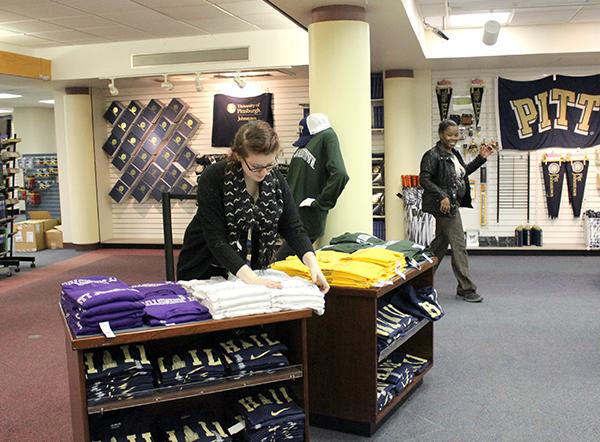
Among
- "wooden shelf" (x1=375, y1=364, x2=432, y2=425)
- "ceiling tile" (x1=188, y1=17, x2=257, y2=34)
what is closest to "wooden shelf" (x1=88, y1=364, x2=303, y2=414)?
"wooden shelf" (x1=375, y1=364, x2=432, y2=425)

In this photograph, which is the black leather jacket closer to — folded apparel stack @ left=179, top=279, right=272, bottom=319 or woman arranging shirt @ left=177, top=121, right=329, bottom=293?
woman arranging shirt @ left=177, top=121, right=329, bottom=293

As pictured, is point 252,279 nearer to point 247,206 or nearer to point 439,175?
point 247,206

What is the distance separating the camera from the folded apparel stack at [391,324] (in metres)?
3.46

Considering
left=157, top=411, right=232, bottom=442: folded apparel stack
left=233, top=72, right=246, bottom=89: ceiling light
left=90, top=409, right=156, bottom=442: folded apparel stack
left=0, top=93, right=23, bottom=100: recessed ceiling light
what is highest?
left=0, top=93, right=23, bottom=100: recessed ceiling light

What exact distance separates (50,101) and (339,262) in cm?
1290

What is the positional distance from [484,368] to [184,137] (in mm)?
7660

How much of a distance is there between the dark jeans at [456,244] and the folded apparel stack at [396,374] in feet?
8.11

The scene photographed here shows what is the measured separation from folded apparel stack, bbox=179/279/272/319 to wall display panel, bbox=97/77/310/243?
296 inches

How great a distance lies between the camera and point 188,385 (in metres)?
2.59

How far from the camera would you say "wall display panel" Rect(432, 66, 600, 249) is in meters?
9.51

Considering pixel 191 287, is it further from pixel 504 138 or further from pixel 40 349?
pixel 504 138

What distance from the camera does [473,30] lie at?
8.68 m

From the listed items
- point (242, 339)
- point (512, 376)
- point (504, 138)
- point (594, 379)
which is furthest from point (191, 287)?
point (504, 138)

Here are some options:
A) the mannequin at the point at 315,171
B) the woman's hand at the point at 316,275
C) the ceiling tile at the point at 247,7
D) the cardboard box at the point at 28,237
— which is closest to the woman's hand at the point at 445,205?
the mannequin at the point at 315,171
